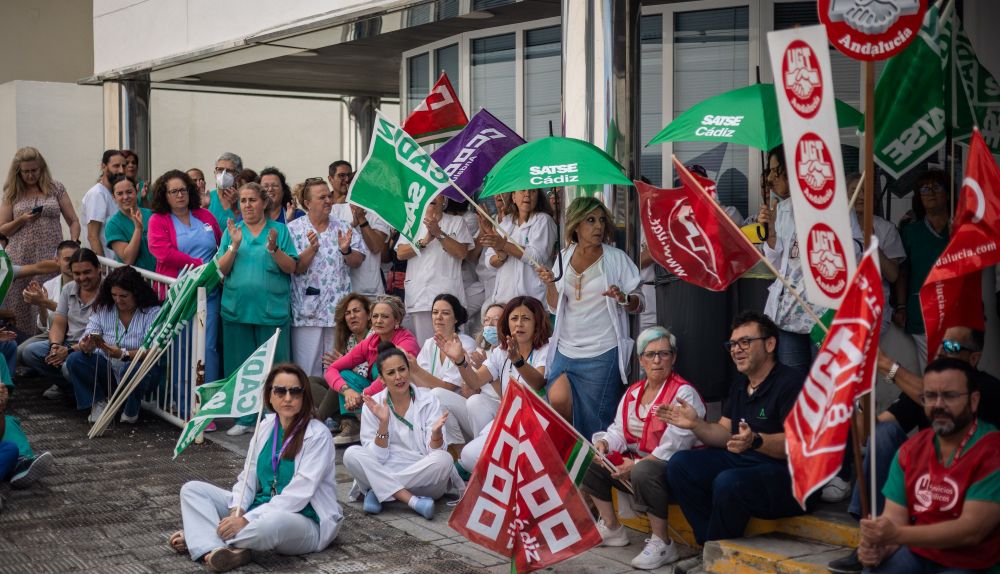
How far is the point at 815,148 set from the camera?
16.4 feet

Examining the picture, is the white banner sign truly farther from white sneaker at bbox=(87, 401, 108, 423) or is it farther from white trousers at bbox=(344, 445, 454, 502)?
white sneaker at bbox=(87, 401, 108, 423)

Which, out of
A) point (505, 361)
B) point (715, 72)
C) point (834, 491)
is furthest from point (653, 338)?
point (715, 72)

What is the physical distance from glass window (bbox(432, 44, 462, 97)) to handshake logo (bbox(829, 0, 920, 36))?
6.92m

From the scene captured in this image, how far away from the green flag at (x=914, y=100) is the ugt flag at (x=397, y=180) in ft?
9.15

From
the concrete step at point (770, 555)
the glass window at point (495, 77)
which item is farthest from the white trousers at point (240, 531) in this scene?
the glass window at point (495, 77)

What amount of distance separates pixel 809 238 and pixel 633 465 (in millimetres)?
1981

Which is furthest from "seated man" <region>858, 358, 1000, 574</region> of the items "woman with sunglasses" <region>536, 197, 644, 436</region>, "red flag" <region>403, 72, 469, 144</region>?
"red flag" <region>403, 72, 469, 144</region>

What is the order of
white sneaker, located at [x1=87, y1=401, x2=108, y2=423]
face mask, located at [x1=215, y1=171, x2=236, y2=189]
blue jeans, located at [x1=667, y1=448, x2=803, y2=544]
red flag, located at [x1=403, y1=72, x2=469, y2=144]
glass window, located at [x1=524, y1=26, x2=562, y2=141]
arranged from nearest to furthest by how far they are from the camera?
blue jeans, located at [x1=667, y1=448, x2=803, y2=544]
red flag, located at [x1=403, y1=72, x2=469, y2=144]
white sneaker, located at [x1=87, y1=401, x2=108, y2=423]
glass window, located at [x1=524, y1=26, x2=562, y2=141]
face mask, located at [x1=215, y1=171, x2=236, y2=189]

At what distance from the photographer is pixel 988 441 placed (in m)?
5.11

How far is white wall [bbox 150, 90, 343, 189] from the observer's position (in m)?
21.1

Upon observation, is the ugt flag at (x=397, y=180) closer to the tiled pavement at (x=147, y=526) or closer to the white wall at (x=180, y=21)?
the tiled pavement at (x=147, y=526)

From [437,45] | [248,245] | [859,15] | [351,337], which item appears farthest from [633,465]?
[437,45]

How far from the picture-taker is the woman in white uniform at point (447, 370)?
8477 mm

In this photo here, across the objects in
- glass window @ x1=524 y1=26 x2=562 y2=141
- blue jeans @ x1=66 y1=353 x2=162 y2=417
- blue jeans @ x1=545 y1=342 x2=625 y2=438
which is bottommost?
blue jeans @ x1=66 y1=353 x2=162 y2=417
